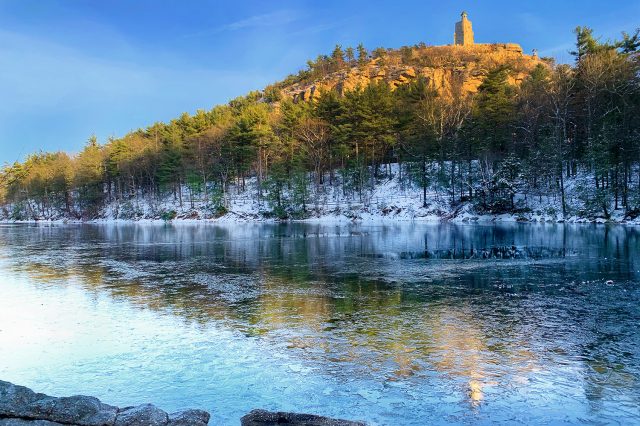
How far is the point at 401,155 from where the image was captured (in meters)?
70.5

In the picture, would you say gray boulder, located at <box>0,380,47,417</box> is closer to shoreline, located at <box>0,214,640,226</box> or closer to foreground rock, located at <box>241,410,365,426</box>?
foreground rock, located at <box>241,410,365,426</box>

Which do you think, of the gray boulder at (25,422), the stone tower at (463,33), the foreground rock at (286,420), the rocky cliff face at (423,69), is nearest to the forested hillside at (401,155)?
the rocky cliff face at (423,69)

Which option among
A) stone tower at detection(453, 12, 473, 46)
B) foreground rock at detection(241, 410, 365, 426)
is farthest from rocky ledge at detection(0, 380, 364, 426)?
stone tower at detection(453, 12, 473, 46)

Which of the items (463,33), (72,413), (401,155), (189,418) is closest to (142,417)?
(189,418)

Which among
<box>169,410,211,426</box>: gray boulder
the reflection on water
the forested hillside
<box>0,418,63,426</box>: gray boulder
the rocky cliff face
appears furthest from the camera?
the rocky cliff face

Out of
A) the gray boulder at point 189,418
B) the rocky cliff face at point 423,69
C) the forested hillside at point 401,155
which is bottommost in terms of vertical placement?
the gray boulder at point 189,418

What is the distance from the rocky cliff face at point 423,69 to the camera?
11281 centimetres

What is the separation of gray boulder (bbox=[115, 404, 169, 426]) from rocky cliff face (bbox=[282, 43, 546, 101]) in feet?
343

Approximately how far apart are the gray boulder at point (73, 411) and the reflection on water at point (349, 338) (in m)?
1.40

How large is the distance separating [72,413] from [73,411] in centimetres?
3

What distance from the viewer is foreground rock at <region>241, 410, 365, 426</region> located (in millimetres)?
5719

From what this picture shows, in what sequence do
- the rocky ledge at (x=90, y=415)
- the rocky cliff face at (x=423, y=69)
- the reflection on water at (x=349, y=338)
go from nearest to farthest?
the rocky ledge at (x=90, y=415) → the reflection on water at (x=349, y=338) → the rocky cliff face at (x=423, y=69)

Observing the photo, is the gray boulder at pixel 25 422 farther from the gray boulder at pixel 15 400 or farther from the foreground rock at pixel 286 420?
the foreground rock at pixel 286 420

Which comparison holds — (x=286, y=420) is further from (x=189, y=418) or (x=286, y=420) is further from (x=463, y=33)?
(x=463, y=33)
